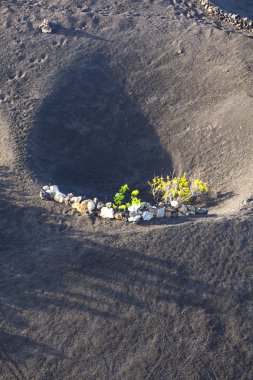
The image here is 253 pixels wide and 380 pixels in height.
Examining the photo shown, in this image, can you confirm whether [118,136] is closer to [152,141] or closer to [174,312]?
[152,141]

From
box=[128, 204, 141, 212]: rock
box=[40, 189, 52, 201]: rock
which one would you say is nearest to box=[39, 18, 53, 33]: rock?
box=[40, 189, 52, 201]: rock

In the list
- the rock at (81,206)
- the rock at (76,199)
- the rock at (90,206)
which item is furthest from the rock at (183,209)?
the rock at (76,199)

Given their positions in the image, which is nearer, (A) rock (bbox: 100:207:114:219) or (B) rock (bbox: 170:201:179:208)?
(A) rock (bbox: 100:207:114:219)

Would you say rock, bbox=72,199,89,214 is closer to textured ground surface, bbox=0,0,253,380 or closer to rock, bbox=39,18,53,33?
textured ground surface, bbox=0,0,253,380

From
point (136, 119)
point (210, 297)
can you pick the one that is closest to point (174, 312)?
point (210, 297)

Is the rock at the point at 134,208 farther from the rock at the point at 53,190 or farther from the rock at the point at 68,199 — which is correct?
the rock at the point at 53,190

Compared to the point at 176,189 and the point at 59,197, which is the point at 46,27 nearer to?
the point at 59,197
